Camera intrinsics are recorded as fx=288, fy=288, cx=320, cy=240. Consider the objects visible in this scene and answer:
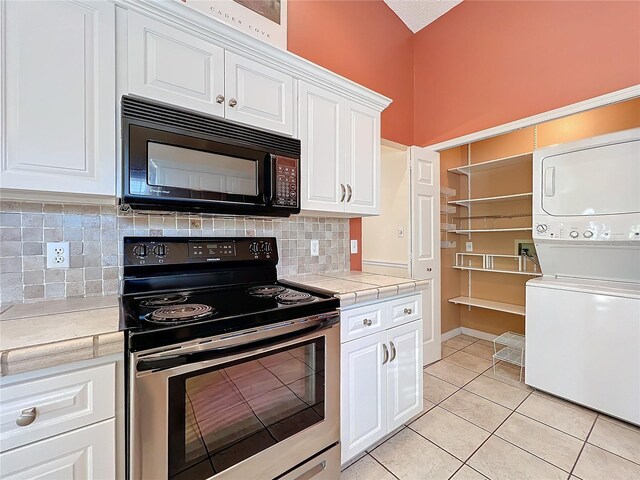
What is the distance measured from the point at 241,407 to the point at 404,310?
3.39 ft

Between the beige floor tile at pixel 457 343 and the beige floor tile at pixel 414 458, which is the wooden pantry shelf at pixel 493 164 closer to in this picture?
the beige floor tile at pixel 457 343

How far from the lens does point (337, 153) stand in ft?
5.93

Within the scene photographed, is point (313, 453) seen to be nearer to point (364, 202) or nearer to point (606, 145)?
point (364, 202)

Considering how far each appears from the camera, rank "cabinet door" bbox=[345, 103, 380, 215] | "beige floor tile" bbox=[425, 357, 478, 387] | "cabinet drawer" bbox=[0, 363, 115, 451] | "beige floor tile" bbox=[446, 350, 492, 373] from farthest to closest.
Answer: "beige floor tile" bbox=[446, 350, 492, 373] < "beige floor tile" bbox=[425, 357, 478, 387] < "cabinet door" bbox=[345, 103, 380, 215] < "cabinet drawer" bbox=[0, 363, 115, 451]

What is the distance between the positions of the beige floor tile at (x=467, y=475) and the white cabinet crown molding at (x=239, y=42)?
2233 millimetres

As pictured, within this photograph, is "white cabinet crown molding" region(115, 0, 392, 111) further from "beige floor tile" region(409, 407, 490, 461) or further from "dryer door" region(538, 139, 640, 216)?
"beige floor tile" region(409, 407, 490, 461)

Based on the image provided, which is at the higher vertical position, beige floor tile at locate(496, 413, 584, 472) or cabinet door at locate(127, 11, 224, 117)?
cabinet door at locate(127, 11, 224, 117)

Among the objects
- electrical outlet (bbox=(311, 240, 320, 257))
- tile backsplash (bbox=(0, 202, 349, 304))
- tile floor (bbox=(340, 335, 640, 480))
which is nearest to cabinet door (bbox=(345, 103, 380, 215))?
electrical outlet (bbox=(311, 240, 320, 257))

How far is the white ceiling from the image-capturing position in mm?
2826

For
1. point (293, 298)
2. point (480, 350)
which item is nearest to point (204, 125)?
point (293, 298)

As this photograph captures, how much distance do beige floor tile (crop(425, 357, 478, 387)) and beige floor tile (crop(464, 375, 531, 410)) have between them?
2.6 inches

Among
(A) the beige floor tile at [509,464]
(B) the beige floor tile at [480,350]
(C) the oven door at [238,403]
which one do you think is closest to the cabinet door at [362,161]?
(C) the oven door at [238,403]

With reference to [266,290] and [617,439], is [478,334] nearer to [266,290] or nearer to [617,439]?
[617,439]

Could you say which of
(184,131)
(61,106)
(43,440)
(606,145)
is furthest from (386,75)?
(43,440)
